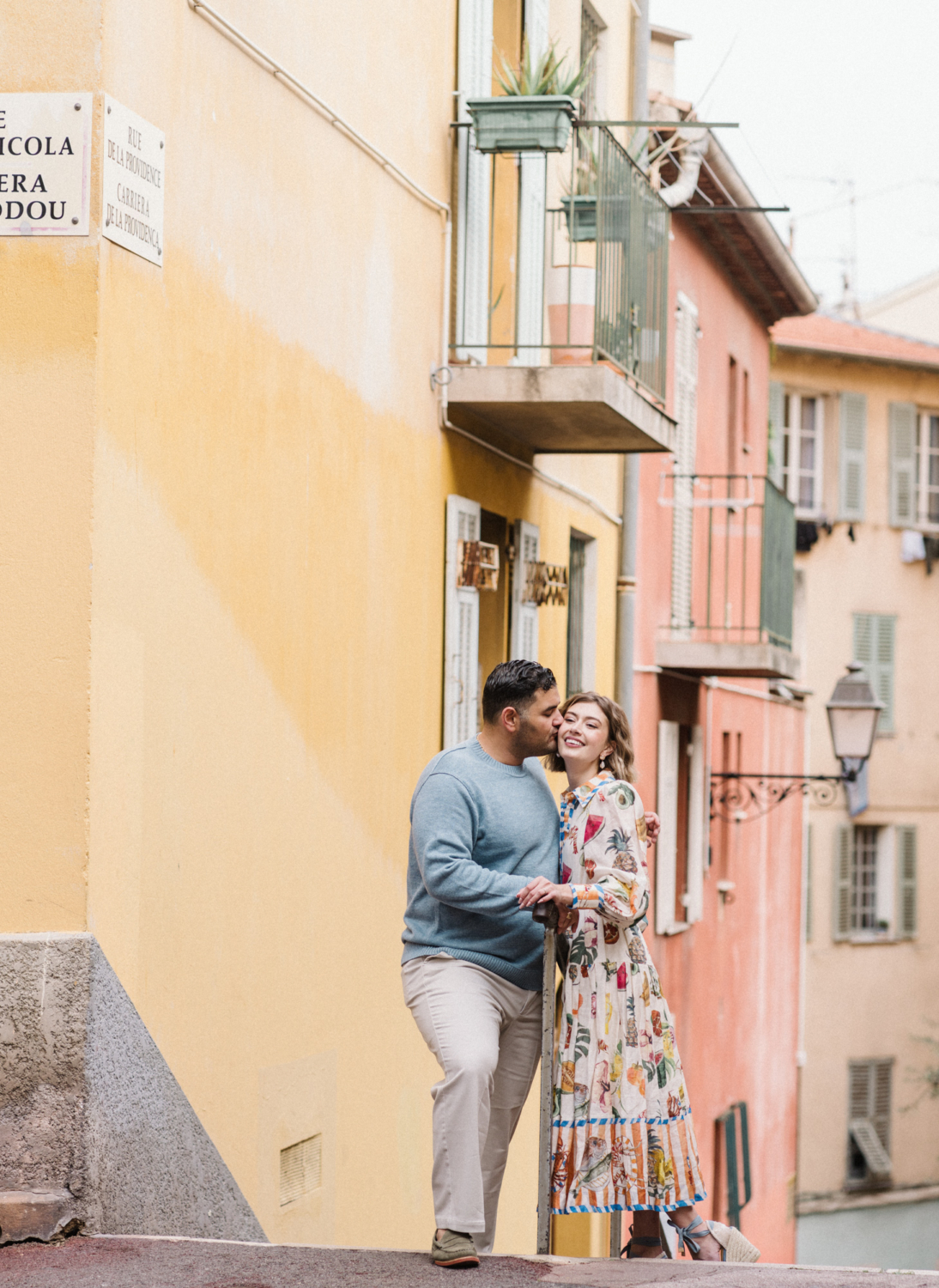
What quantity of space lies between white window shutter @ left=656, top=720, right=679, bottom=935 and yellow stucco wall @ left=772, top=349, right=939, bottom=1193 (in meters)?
13.2

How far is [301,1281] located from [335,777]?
2884 mm

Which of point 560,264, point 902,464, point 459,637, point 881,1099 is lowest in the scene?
point 881,1099

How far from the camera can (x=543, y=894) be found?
5.36m

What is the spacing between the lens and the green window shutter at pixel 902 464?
99.2 feet

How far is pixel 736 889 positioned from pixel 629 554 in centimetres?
676

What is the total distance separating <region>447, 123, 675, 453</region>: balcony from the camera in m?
9.47

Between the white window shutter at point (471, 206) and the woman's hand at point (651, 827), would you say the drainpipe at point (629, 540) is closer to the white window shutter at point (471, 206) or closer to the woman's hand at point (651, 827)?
the white window shutter at point (471, 206)

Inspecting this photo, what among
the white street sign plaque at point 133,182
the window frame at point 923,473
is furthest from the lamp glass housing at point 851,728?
the window frame at point 923,473

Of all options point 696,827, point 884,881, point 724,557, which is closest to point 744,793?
point 696,827

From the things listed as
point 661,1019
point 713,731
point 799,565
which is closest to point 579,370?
point 661,1019

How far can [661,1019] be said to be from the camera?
5.70 meters

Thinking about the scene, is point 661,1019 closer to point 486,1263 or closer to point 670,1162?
point 670,1162

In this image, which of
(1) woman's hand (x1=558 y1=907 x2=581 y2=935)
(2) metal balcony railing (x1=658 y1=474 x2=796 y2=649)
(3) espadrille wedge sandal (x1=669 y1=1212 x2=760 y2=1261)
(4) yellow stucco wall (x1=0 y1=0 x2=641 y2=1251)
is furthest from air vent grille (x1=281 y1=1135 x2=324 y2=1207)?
(2) metal balcony railing (x1=658 y1=474 x2=796 y2=649)

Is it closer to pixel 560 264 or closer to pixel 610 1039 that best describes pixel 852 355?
pixel 560 264
